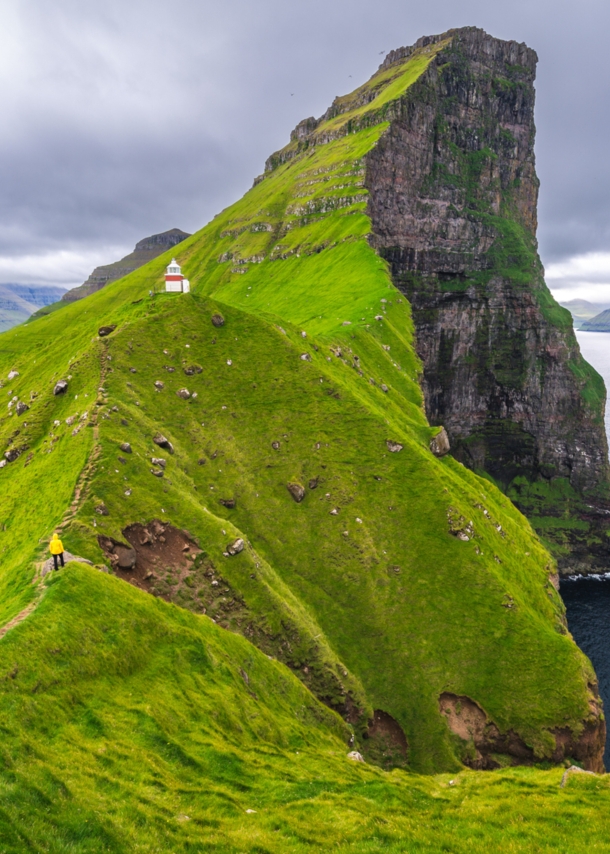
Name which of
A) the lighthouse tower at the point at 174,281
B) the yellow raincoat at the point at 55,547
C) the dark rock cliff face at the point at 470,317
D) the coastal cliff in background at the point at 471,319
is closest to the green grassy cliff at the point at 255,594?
the yellow raincoat at the point at 55,547

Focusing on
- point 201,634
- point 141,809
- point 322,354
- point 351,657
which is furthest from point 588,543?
point 141,809

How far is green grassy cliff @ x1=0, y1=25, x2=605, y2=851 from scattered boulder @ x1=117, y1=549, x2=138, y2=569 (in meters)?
0.73

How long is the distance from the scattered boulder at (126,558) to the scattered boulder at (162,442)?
1712 centimetres

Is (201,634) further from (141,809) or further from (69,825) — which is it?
(69,825)

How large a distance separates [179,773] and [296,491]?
4155cm

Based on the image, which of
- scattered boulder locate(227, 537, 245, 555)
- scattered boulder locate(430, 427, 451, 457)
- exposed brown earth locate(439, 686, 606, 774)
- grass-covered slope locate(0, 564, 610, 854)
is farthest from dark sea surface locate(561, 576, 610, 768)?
scattered boulder locate(227, 537, 245, 555)

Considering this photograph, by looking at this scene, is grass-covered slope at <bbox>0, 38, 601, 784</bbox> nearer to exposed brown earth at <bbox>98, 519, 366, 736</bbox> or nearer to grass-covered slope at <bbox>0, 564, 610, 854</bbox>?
exposed brown earth at <bbox>98, 519, 366, 736</bbox>

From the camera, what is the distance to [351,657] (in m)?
55.1

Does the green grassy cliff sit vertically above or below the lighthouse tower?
below

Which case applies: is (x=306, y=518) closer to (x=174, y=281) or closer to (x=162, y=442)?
(x=162, y=442)

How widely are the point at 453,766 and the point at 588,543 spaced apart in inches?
5735

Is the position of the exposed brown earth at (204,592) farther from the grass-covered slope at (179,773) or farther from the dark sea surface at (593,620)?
the dark sea surface at (593,620)

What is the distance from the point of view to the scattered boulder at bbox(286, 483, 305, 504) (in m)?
64.9

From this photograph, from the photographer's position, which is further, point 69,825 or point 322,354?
point 322,354
